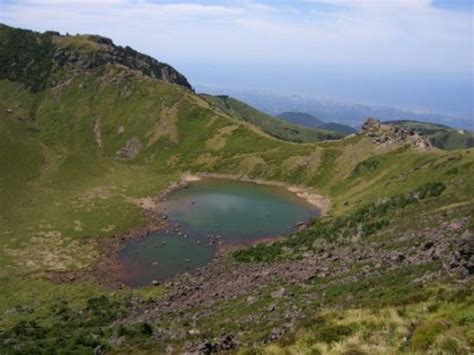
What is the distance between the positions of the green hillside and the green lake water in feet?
12.4

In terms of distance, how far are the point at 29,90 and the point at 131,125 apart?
154ft

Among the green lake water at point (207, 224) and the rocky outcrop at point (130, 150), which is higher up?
the rocky outcrop at point (130, 150)

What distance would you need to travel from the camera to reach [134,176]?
123312mm

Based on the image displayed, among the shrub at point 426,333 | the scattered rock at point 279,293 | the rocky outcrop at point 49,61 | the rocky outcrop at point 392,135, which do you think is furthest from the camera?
the rocky outcrop at point 49,61

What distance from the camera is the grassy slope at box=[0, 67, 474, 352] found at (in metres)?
38.5

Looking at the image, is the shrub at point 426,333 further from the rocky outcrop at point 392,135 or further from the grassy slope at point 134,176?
the rocky outcrop at point 392,135

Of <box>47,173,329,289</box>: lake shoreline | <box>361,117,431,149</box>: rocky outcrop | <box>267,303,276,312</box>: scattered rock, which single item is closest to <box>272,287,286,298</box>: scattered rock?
<box>267,303,276,312</box>: scattered rock

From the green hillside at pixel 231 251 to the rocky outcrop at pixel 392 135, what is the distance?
2.16 meters

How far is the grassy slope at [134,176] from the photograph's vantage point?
38.5 meters

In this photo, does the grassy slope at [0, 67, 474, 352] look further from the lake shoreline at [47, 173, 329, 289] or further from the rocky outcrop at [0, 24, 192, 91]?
the rocky outcrop at [0, 24, 192, 91]

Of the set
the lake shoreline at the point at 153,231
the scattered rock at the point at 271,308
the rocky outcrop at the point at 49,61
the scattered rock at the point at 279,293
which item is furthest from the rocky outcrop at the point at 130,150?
the scattered rock at the point at 271,308

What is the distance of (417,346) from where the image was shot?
17.3m

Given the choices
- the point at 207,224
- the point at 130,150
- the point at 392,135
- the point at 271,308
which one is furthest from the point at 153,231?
the point at 130,150

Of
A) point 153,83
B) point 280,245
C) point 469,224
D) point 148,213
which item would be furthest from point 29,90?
point 469,224
